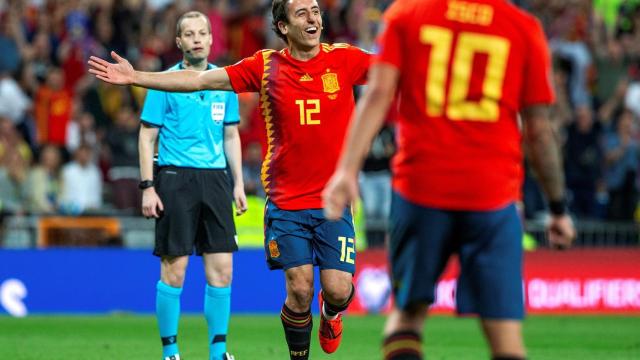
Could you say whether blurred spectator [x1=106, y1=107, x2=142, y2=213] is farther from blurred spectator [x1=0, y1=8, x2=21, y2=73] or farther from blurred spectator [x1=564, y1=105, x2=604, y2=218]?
blurred spectator [x1=564, y1=105, x2=604, y2=218]

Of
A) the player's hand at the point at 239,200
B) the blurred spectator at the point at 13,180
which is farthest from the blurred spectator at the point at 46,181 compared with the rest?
the player's hand at the point at 239,200

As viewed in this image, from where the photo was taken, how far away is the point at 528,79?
595cm

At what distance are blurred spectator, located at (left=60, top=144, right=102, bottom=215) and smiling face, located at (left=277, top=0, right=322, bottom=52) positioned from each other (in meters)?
9.40

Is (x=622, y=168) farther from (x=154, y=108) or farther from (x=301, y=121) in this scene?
(x=301, y=121)

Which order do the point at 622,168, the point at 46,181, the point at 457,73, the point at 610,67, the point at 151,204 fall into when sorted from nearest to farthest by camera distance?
the point at 457,73
the point at 151,204
the point at 46,181
the point at 622,168
the point at 610,67

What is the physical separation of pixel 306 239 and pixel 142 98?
1135 cm

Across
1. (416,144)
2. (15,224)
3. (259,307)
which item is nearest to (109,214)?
(15,224)

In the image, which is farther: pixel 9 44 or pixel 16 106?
pixel 9 44

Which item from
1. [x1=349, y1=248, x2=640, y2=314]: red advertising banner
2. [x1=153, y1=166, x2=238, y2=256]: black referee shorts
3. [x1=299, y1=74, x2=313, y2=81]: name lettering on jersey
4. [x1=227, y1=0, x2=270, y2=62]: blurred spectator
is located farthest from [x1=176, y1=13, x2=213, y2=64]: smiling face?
[x1=227, y1=0, x2=270, y2=62]: blurred spectator

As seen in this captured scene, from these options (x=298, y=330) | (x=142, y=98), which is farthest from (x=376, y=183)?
(x=298, y=330)

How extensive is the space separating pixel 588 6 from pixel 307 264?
15.3 m

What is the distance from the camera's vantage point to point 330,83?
888 cm

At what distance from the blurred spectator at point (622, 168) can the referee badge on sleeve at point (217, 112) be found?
394 inches

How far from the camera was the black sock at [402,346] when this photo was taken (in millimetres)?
5855
